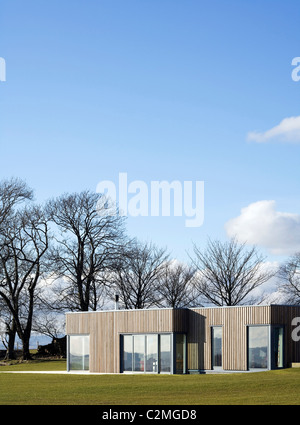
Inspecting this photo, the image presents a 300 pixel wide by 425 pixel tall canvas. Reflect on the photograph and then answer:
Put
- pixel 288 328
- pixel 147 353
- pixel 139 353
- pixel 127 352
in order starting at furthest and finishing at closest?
pixel 127 352 → pixel 139 353 → pixel 147 353 → pixel 288 328

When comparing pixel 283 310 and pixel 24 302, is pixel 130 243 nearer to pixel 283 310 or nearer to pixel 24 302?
pixel 24 302

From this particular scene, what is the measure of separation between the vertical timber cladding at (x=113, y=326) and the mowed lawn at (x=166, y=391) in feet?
22.5

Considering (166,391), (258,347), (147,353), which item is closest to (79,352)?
(147,353)

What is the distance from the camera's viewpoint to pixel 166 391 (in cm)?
2369

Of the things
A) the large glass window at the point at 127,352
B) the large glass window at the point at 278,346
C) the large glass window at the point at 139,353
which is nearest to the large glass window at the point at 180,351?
the large glass window at the point at 139,353

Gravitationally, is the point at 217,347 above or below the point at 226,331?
below

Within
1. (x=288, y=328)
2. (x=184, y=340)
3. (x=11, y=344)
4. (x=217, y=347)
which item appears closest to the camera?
(x=288, y=328)

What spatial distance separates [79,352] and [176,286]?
77.1 feet

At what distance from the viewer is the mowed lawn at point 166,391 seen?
20475 mm

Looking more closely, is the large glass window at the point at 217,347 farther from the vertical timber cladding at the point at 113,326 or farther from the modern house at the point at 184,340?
the vertical timber cladding at the point at 113,326

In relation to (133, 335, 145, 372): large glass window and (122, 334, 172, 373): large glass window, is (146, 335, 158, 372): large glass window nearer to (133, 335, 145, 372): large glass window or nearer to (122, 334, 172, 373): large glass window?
(122, 334, 172, 373): large glass window

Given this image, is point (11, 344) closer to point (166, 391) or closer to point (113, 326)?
point (113, 326)
